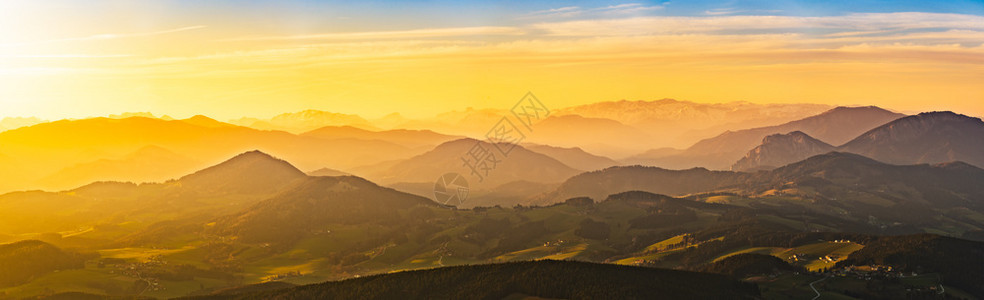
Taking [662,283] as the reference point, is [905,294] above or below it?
below

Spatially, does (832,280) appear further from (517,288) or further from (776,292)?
(517,288)

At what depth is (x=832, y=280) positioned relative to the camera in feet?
650

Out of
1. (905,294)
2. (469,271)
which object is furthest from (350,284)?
(905,294)

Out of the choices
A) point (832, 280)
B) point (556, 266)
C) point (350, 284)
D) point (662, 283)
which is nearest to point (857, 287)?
point (832, 280)

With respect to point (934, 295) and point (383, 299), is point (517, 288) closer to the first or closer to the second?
point (383, 299)

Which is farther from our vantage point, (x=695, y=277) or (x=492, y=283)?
(x=695, y=277)

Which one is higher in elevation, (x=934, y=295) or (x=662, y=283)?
(x=662, y=283)

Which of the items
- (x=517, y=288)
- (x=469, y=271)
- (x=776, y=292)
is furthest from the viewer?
(x=469, y=271)

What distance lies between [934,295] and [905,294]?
30.4ft

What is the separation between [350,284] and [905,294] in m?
170

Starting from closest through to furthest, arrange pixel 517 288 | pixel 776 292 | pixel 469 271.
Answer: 1. pixel 517 288
2. pixel 776 292
3. pixel 469 271

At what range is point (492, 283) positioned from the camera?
173 m

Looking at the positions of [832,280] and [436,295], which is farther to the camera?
[832,280]

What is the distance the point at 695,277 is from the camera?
7254 inches
